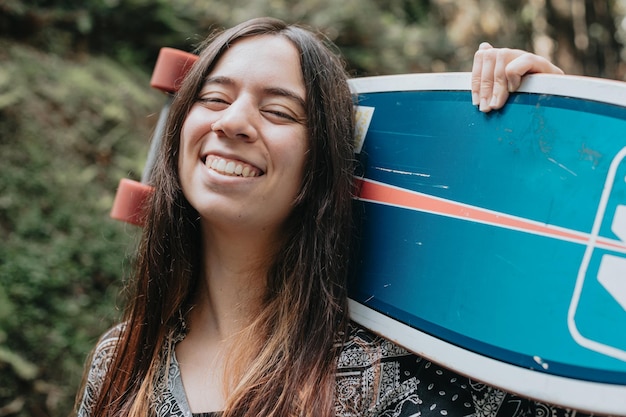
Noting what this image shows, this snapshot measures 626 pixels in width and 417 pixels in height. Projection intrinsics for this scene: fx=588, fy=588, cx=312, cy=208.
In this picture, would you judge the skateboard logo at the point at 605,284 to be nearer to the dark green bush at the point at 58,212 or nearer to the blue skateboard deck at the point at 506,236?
the blue skateboard deck at the point at 506,236

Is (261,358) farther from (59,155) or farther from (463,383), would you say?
(59,155)

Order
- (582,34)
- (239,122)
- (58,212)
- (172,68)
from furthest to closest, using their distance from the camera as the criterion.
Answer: (582,34) < (58,212) < (172,68) < (239,122)

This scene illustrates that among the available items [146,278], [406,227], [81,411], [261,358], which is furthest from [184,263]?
[406,227]

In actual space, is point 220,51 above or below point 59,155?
above

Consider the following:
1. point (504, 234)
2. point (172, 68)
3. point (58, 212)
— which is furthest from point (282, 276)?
point (58, 212)

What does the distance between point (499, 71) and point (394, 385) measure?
70cm

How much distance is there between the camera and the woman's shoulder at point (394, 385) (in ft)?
3.99

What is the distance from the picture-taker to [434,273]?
133 centimetres

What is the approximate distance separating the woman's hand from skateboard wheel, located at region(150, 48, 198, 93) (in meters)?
0.81

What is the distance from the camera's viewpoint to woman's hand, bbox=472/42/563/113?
1.20 m

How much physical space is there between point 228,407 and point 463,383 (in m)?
0.51

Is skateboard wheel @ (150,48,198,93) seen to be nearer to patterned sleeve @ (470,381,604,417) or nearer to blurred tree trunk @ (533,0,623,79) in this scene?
patterned sleeve @ (470,381,604,417)

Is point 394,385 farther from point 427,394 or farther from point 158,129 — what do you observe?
point 158,129

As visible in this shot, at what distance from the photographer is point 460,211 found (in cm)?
130
